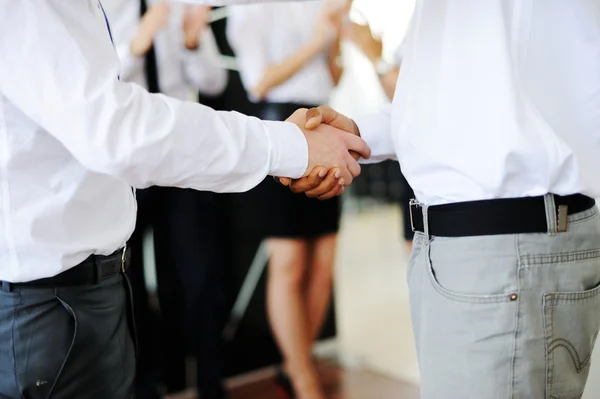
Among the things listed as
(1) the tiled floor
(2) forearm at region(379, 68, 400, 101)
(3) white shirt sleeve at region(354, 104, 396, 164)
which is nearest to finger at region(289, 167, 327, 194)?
(3) white shirt sleeve at region(354, 104, 396, 164)

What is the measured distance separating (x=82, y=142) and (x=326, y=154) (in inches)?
17.9

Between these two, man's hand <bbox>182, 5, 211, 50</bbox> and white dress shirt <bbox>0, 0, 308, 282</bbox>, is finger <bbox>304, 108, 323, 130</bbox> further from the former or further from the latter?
man's hand <bbox>182, 5, 211, 50</bbox>

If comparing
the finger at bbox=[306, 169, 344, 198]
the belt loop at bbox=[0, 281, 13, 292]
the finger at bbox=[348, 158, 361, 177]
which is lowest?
the belt loop at bbox=[0, 281, 13, 292]

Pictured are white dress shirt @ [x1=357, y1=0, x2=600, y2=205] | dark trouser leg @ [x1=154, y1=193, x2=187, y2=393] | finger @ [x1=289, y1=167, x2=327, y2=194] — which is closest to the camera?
white dress shirt @ [x1=357, y1=0, x2=600, y2=205]

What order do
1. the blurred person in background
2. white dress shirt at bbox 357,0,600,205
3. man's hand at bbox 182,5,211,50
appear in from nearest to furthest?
white dress shirt at bbox 357,0,600,205 < the blurred person in background < man's hand at bbox 182,5,211,50

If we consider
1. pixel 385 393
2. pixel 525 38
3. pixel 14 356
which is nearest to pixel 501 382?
pixel 525 38

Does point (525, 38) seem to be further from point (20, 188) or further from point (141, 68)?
point (141, 68)

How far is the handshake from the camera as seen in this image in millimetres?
1248

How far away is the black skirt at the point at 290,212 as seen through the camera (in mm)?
2561

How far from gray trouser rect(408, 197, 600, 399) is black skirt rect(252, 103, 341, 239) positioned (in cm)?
154

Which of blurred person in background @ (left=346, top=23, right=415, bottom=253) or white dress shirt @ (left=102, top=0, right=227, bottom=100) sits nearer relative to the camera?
blurred person in background @ (left=346, top=23, right=415, bottom=253)

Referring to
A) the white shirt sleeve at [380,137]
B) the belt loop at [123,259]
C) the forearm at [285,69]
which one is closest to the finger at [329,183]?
the white shirt sleeve at [380,137]

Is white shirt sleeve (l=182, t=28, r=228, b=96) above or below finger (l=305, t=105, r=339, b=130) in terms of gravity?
above

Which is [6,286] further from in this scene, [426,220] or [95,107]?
[426,220]
